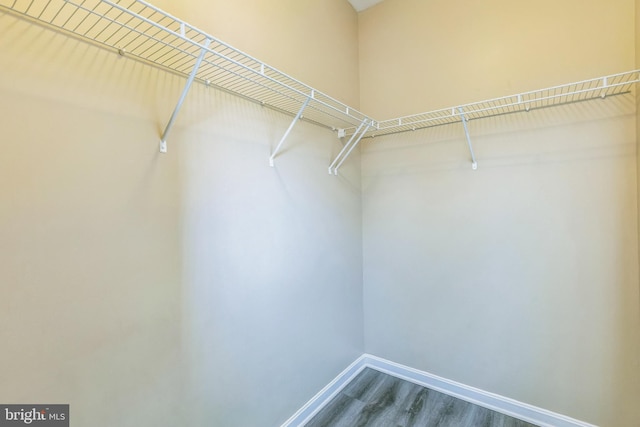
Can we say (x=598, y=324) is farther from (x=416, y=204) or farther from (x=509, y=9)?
(x=509, y=9)

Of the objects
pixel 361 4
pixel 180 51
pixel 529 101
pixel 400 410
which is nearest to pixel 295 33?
pixel 361 4

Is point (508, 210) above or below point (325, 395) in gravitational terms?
above

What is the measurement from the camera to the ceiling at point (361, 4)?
2.25m

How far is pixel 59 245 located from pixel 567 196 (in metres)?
2.34

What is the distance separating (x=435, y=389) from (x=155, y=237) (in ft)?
6.96

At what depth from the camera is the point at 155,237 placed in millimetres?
1087

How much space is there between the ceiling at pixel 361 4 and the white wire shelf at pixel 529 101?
3.26 ft

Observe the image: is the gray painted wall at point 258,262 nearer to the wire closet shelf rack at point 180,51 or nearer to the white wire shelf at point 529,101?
the wire closet shelf rack at point 180,51

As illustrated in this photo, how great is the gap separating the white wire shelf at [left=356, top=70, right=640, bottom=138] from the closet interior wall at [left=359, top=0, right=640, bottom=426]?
5 cm

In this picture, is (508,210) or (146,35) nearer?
(146,35)

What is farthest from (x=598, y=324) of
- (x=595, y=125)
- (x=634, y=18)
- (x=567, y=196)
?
(x=634, y=18)

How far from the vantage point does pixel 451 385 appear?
2.01 meters

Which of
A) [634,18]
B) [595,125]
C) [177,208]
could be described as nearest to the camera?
[177,208]

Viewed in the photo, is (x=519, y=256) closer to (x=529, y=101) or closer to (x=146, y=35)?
(x=529, y=101)
